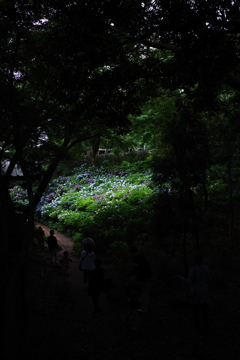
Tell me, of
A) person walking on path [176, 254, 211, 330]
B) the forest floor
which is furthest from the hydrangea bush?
person walking on path [176, 254, 211, 330]

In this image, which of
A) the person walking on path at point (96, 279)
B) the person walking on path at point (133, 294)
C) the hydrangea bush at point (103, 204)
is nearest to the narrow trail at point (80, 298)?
the person walking on path at point (96, 279)

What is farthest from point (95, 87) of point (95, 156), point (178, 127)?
point (95, 156)

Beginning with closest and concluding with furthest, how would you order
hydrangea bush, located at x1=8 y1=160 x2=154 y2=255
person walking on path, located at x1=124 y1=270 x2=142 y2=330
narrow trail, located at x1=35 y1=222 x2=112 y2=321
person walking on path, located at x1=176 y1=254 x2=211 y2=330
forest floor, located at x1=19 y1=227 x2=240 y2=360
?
forest floor, located at x1=19 y1=227 x2=240 y2=360
person walking on path, located at x1=176 y1=254 x2=211 y2=330
person walking on path, located at x1=124 y1=270 x2=142 y2=330
narrow trail, located at x1=35 y1=222 x2=112 y2=321
hydrangea bush, located at x1=8 y1=160 x2=154 y2=255

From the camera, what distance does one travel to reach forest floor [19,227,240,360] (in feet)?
16.9

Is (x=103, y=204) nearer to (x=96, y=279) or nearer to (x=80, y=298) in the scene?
(x=80, y=298)

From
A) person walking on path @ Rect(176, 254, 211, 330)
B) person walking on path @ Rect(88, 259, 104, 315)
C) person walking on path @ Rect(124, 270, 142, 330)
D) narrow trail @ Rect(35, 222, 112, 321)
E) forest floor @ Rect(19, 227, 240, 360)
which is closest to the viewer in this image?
forest floor @ Rect(19, 227, 240, 360)

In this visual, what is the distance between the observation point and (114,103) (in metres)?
7.16

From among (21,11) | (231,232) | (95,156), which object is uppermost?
(95,156)

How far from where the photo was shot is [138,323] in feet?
20.9

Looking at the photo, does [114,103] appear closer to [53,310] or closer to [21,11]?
[21,11]

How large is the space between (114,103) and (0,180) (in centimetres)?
299

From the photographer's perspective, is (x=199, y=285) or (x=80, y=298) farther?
(x=80, y=298)

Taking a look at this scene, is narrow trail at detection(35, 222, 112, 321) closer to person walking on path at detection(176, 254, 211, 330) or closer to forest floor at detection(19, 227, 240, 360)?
forest floor at detection(19, 227, 240, 360)

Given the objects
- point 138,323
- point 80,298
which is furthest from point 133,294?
point 80,298
